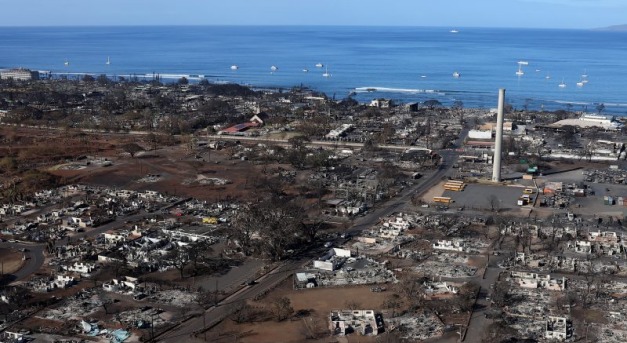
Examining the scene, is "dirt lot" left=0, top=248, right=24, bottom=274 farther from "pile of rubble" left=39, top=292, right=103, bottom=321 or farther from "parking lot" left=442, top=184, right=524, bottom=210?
"parking lot" left=442, top=184, right=524, bottom=210

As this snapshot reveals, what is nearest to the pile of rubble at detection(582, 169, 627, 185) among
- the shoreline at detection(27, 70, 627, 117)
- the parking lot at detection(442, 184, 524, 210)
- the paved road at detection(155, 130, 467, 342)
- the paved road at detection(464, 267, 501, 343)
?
the parking lot at detection(442, 184, 524, 210)

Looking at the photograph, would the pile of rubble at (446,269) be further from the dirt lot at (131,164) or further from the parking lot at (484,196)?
the dirt lot at (131,164)

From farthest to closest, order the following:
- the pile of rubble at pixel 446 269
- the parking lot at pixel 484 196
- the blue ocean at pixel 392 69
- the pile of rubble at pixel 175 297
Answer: the blue ocean at pixel 392 69, the parking lot at pixel 484 196, the pile of rubble at pixel 446 269, the pile of rubble at pixel 175 297

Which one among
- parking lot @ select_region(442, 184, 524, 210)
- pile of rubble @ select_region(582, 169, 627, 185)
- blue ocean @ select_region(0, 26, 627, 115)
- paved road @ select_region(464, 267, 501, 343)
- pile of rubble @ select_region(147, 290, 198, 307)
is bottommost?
pile of rubble @ select_region(147, 290, 198, 307)

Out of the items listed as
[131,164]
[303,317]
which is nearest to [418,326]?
[303,317]

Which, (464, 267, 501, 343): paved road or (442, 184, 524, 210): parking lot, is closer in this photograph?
(464, 267, 501, 343): paved road

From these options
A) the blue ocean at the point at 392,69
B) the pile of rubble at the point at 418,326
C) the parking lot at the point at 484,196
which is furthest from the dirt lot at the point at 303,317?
the blue ocean at the point at 392,69

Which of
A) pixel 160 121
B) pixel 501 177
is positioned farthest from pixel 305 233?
pixel 160 121
